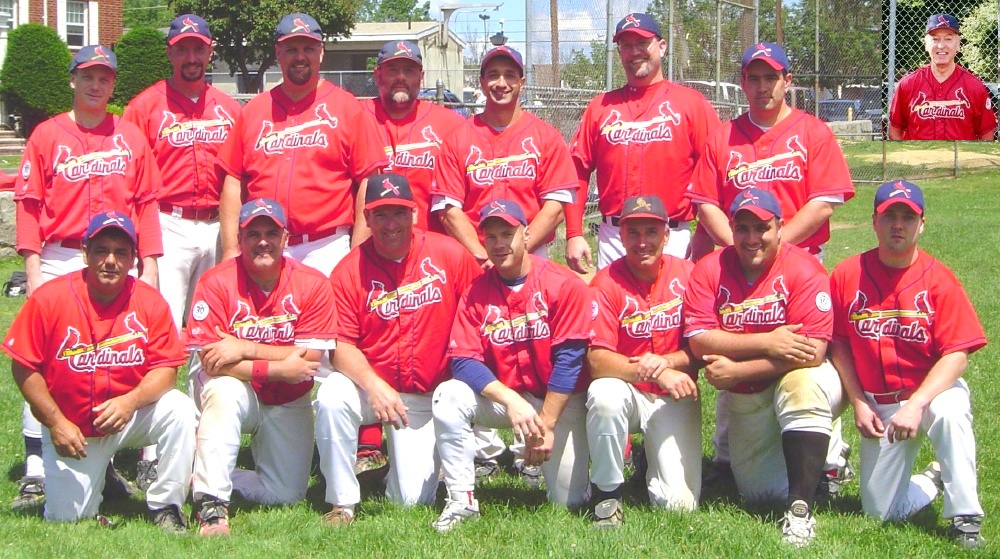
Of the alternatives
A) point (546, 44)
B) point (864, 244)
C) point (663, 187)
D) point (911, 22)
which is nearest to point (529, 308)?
point (663, 187)

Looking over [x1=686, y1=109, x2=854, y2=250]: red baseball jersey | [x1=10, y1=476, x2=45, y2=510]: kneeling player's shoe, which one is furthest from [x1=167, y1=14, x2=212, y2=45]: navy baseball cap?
[x1=686, y1=109, x2=854, y2=250]: red baseball jersey

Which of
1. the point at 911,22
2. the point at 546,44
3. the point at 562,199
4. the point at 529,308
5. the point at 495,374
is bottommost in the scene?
the point at 495,374

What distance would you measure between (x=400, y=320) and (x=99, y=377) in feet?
4.73

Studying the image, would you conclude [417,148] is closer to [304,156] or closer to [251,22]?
[304,156]

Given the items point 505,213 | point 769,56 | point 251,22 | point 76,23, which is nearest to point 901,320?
point 769,56

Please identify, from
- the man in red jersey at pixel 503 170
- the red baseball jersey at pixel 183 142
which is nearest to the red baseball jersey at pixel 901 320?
the man in red jersey at pixel 503 170

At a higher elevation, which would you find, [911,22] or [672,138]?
[911,22]

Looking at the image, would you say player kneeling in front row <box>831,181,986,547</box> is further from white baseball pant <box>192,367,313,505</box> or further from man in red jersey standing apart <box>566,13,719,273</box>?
white baseball pant <box>192,367,313,505</box>

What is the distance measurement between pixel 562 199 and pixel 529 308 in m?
1.02

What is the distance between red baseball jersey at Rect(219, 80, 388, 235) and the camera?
602 centimetres

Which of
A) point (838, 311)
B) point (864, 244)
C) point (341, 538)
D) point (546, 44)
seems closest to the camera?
point (341, 538)

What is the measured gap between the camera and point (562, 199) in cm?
614

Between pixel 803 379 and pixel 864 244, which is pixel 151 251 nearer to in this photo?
pixel 803 379

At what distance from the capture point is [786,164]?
574cm
